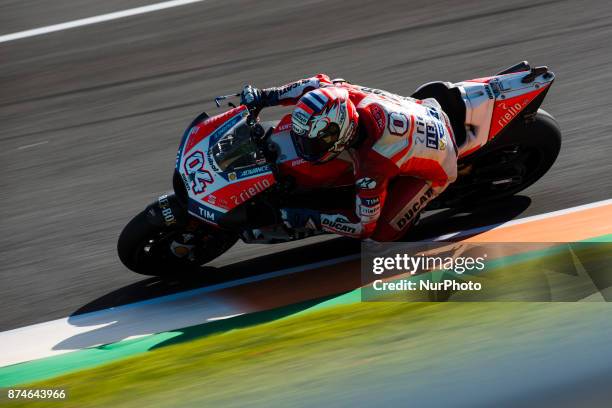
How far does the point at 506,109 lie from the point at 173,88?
4298 mm

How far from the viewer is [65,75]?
1054 centimetres

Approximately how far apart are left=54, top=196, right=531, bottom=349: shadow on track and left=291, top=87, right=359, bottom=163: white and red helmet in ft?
3.41

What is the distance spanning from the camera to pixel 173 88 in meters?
9.95

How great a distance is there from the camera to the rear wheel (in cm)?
711

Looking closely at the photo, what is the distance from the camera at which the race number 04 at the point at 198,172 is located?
623cm

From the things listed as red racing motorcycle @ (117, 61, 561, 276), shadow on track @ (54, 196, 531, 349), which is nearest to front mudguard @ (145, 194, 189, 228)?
red racing motorcycle @ (117, 61, 561, 276)

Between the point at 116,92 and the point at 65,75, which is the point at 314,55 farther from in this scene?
the point at 65,75

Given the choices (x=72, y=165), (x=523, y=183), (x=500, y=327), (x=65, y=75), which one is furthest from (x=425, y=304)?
(x=65, y=75)

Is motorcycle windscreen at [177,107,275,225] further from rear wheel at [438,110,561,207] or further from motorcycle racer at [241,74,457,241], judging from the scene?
rear wheel at [438,110,561,207]

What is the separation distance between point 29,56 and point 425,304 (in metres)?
7.19

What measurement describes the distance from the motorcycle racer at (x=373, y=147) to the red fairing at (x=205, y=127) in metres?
0.14

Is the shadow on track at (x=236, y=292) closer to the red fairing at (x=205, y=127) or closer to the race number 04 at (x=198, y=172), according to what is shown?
the race number 04 at (x=198, y=172)

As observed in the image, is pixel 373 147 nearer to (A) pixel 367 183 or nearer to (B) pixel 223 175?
(A) pixel 367 183

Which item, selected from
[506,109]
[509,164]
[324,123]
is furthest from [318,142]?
[509,164]
